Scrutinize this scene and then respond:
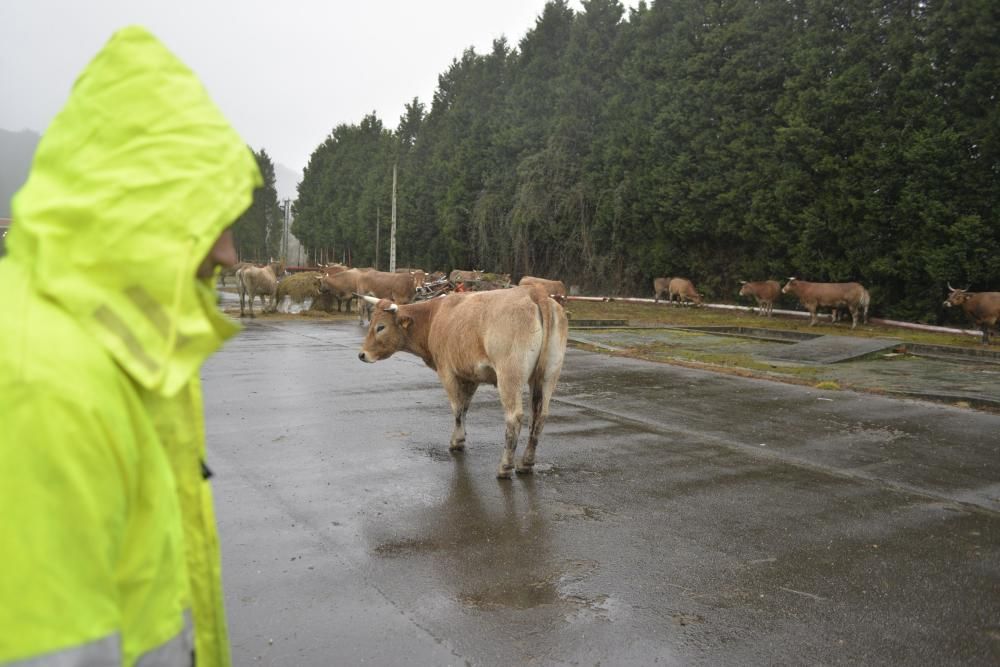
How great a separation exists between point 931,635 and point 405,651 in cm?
260

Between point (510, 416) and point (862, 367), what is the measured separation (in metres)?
9.73

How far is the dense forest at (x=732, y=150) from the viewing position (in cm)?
2219

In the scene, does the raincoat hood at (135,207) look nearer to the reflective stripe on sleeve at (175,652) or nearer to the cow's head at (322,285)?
the reflective stripe on sleeve at (175,652)

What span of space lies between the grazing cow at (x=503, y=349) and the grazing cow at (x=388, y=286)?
51.6 ft

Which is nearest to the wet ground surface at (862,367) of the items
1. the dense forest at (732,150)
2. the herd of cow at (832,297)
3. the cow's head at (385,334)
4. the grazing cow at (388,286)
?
the herd of cow at (832,297)

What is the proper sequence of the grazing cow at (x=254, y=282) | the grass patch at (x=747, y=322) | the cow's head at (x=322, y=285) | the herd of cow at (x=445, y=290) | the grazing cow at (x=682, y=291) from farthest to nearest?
the grazing cow at (x=682, y=291) → the cow's head at (x=322, y=285) → the grazing cow at (x=254, y=282) → the herd of cow at (x=445, y=290) → the grass patch at (x=747, y=322)

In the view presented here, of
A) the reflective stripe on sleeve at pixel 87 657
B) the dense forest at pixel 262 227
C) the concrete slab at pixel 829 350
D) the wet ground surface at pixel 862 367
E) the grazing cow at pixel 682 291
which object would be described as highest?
the dense forest at pixel 262 227

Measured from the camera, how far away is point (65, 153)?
1390mm

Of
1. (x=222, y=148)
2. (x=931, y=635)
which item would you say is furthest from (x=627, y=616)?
(x=222, y=148)

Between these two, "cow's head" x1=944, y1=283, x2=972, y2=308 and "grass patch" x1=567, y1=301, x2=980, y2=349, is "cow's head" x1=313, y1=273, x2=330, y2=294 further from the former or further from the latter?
"cow's head" x1=944, y1=283, x2=972, y2=308

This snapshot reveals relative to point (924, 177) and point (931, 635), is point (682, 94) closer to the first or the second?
point (924, 177)

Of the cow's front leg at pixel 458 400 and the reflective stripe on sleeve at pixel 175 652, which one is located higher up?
the reflective stripe on sleeve at pixel 175 652

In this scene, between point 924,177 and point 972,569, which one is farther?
point 924,177

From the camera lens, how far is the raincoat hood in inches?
51.4
